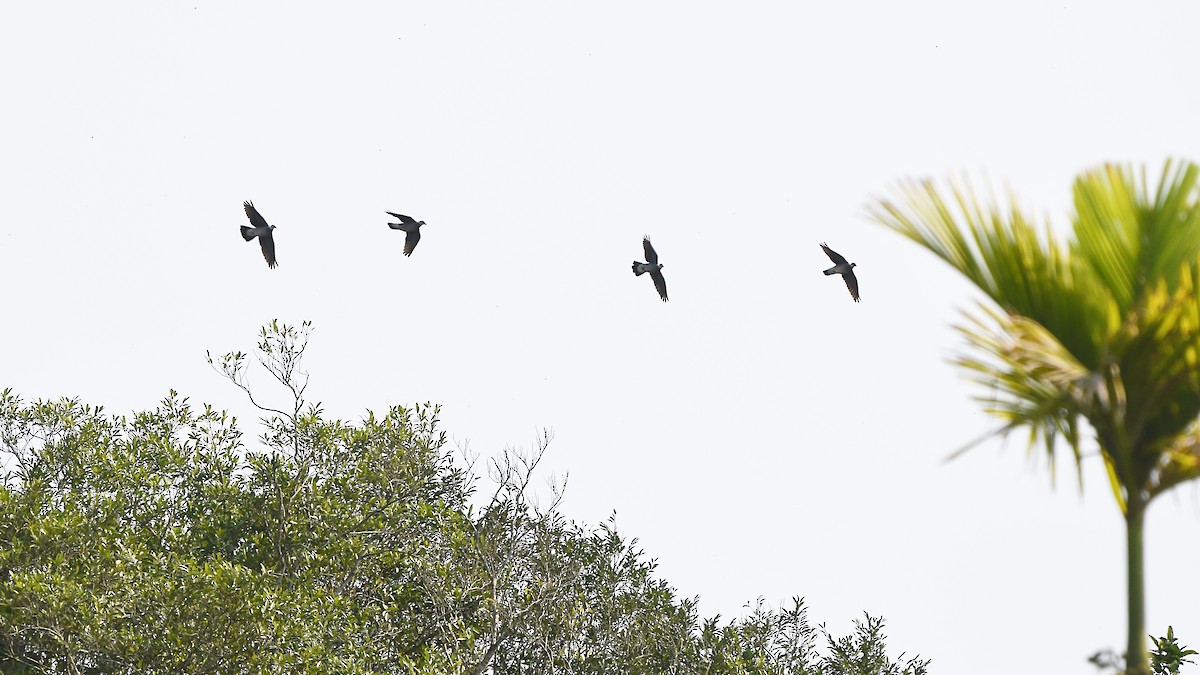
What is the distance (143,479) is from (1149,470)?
63.1ft

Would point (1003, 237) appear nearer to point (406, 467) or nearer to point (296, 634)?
point (296, 634)

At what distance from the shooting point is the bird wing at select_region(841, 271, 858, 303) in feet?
72.1

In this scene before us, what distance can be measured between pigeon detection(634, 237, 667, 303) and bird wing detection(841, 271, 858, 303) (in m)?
2.79

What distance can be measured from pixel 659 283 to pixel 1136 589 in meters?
18.3

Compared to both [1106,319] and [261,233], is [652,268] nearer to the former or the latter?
[261,233]

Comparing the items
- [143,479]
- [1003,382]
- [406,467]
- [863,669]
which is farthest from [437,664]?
[1003,382]

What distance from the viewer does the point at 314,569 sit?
66.3 feet

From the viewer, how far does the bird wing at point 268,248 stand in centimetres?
2147

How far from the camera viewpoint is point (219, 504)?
71.1 ft

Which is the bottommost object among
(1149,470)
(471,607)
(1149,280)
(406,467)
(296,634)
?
(1149,470)

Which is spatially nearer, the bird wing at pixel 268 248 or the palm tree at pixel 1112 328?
the palm tree at pixel 1112 328

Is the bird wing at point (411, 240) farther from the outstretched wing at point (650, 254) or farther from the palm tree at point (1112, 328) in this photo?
the palm tree at point (1112, 328)

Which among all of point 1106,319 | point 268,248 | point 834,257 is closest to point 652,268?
point 834,257

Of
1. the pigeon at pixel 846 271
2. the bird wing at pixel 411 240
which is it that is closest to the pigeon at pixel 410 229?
the bird wing at pixel 411 240
